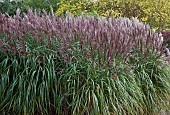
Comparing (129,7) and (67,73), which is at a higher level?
(67,73)

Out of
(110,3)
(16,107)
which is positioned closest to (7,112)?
(16,107)

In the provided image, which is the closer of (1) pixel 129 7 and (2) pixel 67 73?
(2) pixel 67 73

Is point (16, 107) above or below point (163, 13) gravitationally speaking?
above

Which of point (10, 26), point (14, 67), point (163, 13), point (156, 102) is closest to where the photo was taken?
point (14, 67)

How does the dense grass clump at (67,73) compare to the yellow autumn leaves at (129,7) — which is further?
the yellow autumn leaves at (129,7)

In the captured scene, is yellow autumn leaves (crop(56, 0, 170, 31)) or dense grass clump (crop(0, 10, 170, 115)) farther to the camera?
yellow autumn leaves (crop(56, 0, 170, 31))

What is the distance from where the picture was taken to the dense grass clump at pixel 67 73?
3.61 m

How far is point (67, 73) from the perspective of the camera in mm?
3676

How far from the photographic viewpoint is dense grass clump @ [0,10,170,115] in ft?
11.8

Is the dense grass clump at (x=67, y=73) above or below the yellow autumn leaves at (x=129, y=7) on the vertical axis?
above

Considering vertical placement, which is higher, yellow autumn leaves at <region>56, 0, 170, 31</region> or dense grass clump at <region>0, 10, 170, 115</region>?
dense grass clump at <region>0, 10, 170, 115</region>

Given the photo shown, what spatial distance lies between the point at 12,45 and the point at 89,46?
1.08 metres

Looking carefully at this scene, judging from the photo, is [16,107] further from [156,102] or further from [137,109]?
[156,102]

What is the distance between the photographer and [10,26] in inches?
158
